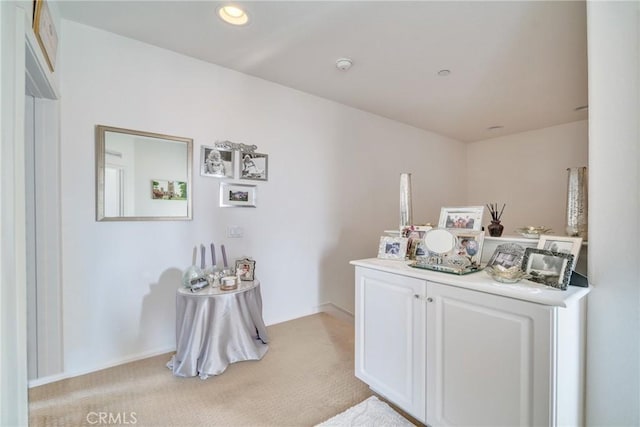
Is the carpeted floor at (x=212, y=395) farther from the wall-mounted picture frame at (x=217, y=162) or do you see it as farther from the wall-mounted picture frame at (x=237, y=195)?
the wall-mounted picture frame at (x=217, y=162)

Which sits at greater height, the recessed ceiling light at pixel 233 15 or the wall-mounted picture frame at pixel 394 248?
the recessed ceiling light at pixel 233 15

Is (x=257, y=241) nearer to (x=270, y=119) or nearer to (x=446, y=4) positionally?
(x=270, y=119)

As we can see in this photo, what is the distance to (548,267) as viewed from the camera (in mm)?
1189

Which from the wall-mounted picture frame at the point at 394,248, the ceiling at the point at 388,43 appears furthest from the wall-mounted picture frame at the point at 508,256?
the ceiling at the point at 388,43

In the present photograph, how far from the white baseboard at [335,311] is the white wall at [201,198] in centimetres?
9

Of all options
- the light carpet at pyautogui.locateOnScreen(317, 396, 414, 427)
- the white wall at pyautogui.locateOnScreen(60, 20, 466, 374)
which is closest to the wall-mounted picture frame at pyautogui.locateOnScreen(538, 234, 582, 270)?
the light carpet at pyautogui.locateOnScreen(317, 396, 414, 427)

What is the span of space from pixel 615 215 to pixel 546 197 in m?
3.62

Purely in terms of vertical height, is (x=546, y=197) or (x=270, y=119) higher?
(x=270, y=119)

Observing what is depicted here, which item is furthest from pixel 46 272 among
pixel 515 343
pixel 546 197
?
pixel 546 197

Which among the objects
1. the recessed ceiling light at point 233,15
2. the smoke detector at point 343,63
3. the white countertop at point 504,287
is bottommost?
the white countertop at point 504,287

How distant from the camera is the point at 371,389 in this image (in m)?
1.76

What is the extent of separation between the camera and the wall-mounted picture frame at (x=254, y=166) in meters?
2.55

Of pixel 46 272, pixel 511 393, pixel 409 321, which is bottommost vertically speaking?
pixel 511 393

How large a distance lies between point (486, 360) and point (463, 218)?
802 mm
